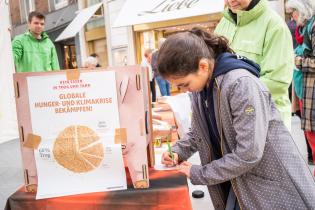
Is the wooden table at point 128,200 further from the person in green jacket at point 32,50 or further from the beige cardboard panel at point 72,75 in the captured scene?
the person in green jacket at point 32,50

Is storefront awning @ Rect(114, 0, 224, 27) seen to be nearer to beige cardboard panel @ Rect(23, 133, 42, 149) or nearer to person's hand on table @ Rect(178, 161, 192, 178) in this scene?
person's hand on table @ Rect(178, 161, 192, 178)

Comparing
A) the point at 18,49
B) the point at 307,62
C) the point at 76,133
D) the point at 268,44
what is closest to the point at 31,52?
the point at 18,49

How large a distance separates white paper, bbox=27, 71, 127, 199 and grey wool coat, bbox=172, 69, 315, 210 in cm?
27

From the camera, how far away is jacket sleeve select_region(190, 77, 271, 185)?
3.28ft

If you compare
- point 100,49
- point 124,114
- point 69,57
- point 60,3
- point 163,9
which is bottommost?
point 124,114

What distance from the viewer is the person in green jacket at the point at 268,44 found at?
1579mm

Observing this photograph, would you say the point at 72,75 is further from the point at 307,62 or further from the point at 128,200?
the point at 307,62

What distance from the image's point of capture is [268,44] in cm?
160

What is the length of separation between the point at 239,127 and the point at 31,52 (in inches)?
126

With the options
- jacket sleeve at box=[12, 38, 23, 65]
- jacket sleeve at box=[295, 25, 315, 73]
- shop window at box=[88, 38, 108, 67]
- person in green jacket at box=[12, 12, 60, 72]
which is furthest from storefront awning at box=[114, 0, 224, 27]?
jacket sleeve at box=[295, 25, 315, 73]

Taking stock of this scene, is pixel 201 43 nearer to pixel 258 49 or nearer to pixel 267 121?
pixel 267 121

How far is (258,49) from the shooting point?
5.34 ft

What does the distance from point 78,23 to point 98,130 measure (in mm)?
10906

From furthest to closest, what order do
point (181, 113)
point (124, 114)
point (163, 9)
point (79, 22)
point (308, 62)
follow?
point (79, 22), point (163, 9), point (308, 62), point (181, 113), point (124, 114)
